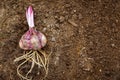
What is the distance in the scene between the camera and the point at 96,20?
1.98m

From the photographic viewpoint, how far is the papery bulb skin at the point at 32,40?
1846 millimetres

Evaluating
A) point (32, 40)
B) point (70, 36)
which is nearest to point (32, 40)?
point (32, 40)

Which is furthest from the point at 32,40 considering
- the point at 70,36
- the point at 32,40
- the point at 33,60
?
the point at 70,36

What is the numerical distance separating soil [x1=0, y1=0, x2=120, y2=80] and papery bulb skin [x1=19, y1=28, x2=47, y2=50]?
0.25 ft

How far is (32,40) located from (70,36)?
0.25m

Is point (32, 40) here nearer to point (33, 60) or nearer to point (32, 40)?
point (32, 40)

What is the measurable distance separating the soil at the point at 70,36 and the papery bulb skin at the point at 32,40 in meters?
0.08

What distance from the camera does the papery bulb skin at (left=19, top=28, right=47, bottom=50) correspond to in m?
1.85

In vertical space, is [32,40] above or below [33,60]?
above

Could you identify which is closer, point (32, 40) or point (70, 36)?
point (32, 40)

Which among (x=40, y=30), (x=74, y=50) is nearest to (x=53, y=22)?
(x=40, y=30)

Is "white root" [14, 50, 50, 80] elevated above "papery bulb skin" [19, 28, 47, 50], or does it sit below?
below

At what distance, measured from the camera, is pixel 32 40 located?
6.04 ft

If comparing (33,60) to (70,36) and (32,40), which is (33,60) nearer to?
(32,40)
